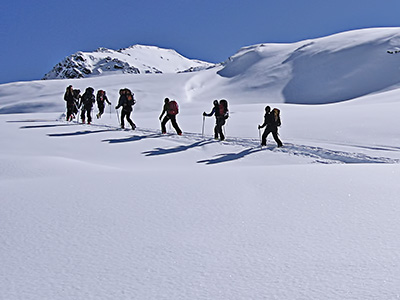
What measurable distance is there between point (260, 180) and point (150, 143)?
6872mm

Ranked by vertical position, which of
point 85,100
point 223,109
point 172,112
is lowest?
point 172,112

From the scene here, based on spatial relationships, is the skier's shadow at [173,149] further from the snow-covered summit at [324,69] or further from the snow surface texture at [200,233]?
the snow-covered summit at [324,69]

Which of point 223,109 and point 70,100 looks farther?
point 70,100

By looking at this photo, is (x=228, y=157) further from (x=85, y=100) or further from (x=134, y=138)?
(x=85, y=100)

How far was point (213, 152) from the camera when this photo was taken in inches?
413

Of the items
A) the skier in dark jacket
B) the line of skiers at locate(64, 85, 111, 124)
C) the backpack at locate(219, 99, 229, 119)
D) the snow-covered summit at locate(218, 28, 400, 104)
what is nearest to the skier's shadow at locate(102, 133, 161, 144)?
the backpack at locate(219, 99, 229, 119)

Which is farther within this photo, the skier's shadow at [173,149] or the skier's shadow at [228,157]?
the skier's shadow at [173,149]

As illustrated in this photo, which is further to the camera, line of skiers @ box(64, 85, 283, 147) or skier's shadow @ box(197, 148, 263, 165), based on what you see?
line of skiers @ box(64, 85, 283, 147)

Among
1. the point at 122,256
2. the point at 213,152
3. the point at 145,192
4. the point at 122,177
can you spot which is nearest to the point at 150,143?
the point at 213,152

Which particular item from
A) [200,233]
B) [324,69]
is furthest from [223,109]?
[324,69]

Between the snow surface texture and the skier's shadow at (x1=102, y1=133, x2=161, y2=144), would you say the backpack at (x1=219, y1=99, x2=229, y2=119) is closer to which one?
the skier's shadow at (x1=102, y1=133, x2=161, y2=144)

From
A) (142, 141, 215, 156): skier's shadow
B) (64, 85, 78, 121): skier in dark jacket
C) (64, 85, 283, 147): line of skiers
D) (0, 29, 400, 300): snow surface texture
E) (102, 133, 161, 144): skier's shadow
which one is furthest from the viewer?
(64, 85, 78, 121): skier in dark jacket

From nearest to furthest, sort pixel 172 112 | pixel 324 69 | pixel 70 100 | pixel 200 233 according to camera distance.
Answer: pixel 200 233, pixel 172 112, pixel 70 100, pixel 324 69

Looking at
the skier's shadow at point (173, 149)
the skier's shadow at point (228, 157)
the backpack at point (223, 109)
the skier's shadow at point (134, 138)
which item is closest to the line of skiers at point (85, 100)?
the skier's shadow at point (134, 138)
